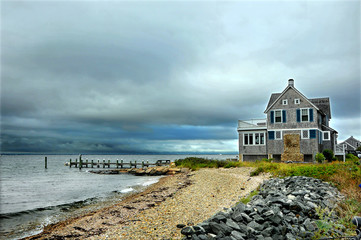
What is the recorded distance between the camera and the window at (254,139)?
101 feet

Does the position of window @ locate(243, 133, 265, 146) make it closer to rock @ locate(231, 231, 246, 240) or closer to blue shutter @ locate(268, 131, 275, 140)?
blue shutter @ locate(268, 131, 275, 140)

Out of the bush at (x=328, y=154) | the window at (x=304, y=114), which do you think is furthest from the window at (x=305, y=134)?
the bush at (x=328, y=154)

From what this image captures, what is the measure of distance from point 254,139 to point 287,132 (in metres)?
3.86

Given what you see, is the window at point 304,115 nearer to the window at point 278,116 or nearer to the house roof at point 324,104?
the window at point 278,116

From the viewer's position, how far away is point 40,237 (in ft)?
29.9

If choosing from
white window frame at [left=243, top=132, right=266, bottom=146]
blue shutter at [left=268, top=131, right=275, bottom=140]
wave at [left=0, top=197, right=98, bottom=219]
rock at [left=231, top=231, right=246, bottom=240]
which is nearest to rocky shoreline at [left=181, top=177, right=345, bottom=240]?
rock at [left=231, top=231, right=246, bottom=240]

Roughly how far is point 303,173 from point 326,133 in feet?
66.1

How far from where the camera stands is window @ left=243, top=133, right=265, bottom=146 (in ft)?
101

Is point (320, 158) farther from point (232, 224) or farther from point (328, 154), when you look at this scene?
point (232, 224)

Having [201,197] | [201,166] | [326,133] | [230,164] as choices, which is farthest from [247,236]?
[326,133]

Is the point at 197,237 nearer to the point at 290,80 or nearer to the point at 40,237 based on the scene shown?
the point at 40,237

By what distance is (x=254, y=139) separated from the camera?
3102cm

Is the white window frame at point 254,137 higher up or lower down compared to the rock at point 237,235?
higher up

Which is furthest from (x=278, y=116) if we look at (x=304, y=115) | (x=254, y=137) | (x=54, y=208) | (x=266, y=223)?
(x=266, y=223)
